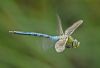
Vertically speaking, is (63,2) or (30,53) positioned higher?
(63,2)

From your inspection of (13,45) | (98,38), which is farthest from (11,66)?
(98,38)

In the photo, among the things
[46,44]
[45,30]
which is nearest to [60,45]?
[46,44]

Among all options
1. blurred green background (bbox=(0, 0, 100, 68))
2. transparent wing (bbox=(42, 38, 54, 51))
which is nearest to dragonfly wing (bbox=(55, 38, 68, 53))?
transparent wing (bbox=(42, 38, 54, 51))

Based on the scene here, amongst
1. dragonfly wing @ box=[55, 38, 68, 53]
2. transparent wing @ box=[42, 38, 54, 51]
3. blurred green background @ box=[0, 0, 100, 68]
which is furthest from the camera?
blurred green background @ box=[0, 0, 100, 68]

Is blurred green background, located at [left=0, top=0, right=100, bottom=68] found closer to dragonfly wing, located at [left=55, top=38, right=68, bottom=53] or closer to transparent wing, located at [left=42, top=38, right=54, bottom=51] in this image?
transparent wing, located at [left=42, top=38, right=54, bottom=51]

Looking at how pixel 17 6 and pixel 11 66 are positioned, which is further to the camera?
pixel 17 6

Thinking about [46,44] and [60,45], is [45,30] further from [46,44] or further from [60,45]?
[60,45]

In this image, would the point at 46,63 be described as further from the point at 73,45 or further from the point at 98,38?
the point at 73,45

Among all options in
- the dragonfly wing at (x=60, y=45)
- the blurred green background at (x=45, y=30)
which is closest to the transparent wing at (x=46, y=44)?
the dragonfly wing at (x=60, y=45)

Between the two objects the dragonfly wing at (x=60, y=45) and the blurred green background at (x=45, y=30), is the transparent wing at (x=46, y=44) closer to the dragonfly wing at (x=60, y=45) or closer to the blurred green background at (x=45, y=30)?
the dragonfly wing at (x=60, y=45)
